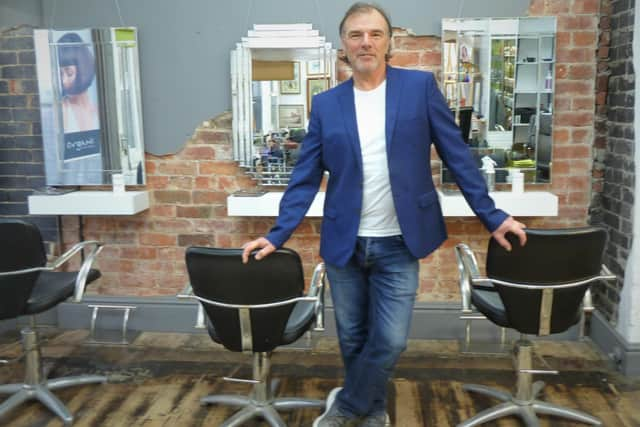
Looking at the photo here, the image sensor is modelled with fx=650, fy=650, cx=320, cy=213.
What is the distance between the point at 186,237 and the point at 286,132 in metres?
0.90

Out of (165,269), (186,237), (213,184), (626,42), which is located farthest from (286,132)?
(626,42)

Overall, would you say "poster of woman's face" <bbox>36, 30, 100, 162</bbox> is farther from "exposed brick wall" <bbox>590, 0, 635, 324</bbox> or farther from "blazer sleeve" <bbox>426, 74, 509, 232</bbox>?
"exposed brick wall" <bbox>590, 0, 635, 324</bbox>

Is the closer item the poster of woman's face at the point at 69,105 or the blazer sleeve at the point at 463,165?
the blazer sleeve at the point at 463,165

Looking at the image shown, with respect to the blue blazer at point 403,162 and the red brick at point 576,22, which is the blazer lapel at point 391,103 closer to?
the blue blazer at point 403,162

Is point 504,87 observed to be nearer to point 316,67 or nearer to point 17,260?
point 316,67

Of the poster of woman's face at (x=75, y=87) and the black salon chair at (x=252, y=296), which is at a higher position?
the poster of woman's face at (x=75, y=87)

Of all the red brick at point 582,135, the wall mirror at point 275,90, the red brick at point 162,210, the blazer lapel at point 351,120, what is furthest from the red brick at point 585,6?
the red brick at point 162,210

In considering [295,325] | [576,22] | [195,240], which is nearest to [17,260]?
[295,325]

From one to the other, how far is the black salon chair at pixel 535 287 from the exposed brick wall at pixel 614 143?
2.56ft

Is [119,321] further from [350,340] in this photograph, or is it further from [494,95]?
[494,95]

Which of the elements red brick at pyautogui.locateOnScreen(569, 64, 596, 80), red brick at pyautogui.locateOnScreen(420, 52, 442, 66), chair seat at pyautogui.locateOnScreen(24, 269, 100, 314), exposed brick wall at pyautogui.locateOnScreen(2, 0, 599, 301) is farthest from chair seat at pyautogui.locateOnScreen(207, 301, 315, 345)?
red brick at pyautogui.locateOnScreen(569, 64, 596, 80)

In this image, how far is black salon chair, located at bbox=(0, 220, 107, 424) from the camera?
269 centimetres

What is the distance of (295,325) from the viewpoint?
2.65 meters

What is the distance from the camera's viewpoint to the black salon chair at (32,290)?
2686 mm
